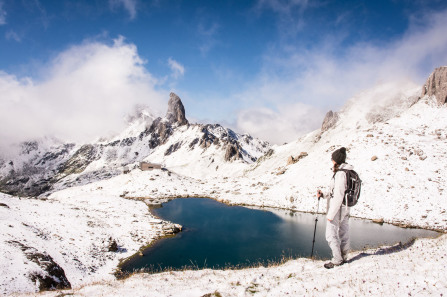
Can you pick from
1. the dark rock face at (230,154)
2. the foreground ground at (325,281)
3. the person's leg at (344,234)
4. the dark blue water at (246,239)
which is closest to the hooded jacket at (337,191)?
the person's leg at (344,234)

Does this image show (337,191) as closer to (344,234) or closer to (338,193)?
(338,193)

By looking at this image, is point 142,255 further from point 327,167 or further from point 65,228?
point 327,167

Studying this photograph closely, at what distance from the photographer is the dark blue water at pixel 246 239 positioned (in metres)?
27.8

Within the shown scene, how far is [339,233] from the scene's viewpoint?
31.4ft

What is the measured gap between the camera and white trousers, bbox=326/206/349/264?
30.5 ft

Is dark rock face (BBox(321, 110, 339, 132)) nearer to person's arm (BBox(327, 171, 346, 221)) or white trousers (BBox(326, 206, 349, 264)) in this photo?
white trousers (BBox(326, 206, 349, 264))

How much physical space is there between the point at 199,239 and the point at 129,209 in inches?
877

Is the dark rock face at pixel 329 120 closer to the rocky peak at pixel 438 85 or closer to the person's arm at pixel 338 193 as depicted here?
the rocky peak at pixel 438 85

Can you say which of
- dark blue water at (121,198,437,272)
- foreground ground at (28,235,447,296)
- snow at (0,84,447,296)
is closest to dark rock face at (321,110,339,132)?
snow at (0,84,447,296)

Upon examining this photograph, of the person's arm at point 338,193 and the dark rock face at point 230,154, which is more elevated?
the dark rock face at point 230,154

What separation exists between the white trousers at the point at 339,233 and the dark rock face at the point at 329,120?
16185 cm

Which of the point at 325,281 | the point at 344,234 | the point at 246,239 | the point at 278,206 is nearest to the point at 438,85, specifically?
the point at 278,206

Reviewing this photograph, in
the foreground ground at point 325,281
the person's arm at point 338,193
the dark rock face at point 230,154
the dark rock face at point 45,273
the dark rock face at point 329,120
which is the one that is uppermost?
the dark rock face at point 329,120

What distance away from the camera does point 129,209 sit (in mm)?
52031
